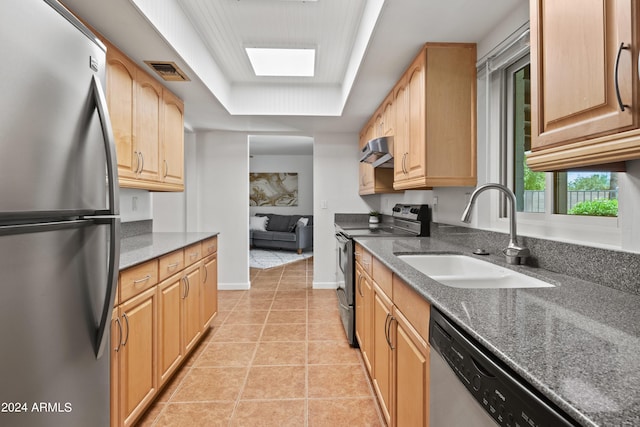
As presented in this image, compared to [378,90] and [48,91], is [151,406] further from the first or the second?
[378,90]

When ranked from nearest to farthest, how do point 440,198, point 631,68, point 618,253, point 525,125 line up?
point 631,68, point 618,253, point 525,125, point 440,198

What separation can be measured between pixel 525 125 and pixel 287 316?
2.67 m

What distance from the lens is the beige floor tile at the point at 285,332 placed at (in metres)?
2.86

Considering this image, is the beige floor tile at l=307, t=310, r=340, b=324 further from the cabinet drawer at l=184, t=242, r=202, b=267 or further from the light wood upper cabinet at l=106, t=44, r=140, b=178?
the light wood upper cabinet at l=106, t=44, r=140, b=178

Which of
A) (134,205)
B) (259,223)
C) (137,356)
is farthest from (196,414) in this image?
(259,223)

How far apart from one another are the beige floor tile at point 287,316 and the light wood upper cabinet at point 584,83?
274cm

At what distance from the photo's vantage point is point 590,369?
574 mm

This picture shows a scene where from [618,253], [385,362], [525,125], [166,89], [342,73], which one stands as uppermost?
[342,73]

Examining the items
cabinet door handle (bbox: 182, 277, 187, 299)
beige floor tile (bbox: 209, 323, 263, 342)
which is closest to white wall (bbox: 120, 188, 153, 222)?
cabinet door handle (bbox: 182, 277, 187, 299)

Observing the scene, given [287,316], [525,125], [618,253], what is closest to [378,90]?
[525,125]

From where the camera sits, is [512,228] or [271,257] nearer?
[512,228]

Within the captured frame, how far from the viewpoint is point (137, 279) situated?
163 centimetres

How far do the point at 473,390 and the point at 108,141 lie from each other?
3.96 ft

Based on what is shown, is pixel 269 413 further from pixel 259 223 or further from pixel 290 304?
pixel 259 223
